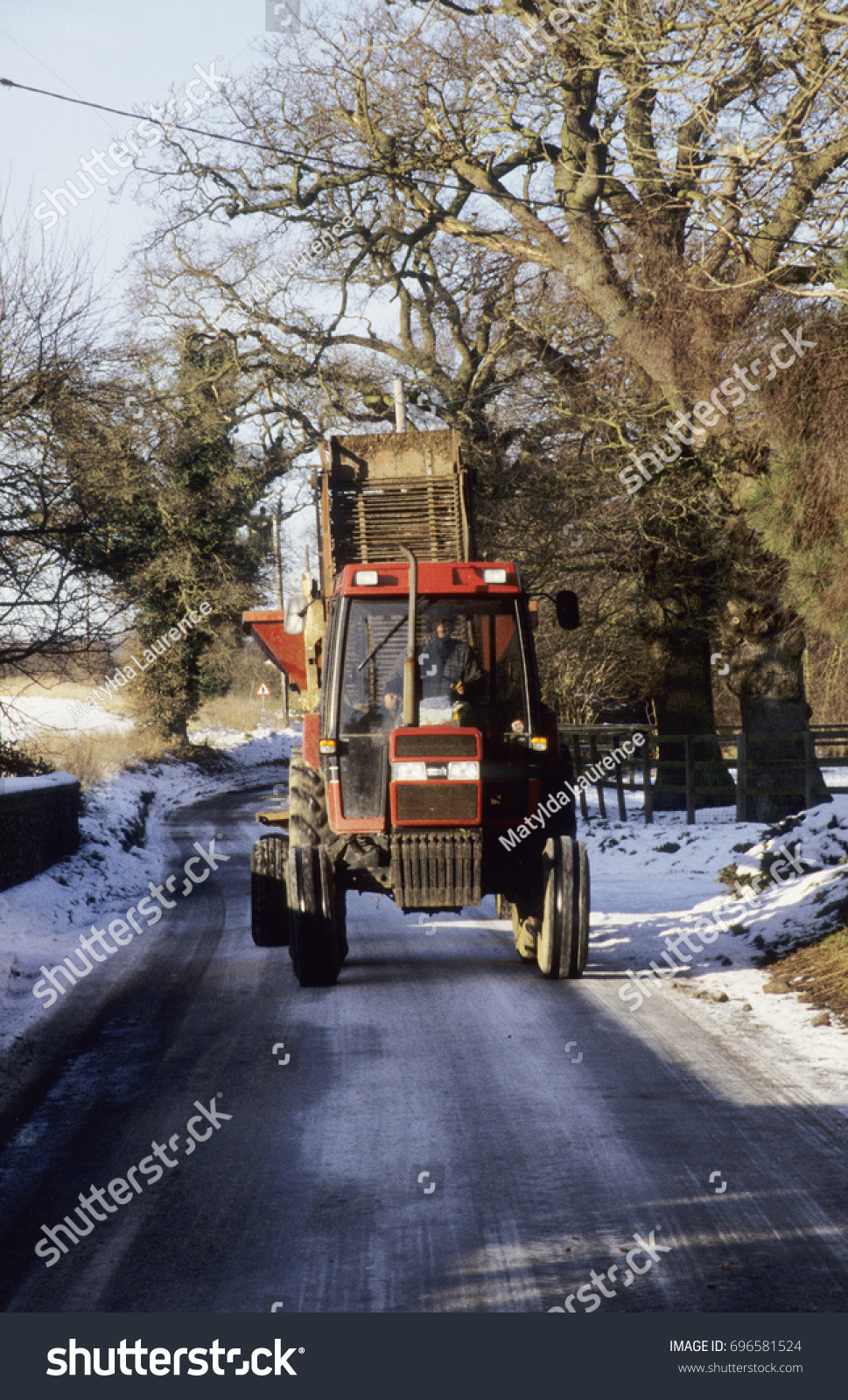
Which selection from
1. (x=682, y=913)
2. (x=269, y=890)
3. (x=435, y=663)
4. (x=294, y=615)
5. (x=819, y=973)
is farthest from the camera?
(x=682, y=913)

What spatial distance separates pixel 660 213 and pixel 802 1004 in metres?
9.44

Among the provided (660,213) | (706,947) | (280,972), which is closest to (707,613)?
(660,213)

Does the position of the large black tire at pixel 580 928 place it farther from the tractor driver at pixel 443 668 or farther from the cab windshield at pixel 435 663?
the tractor driver at pixel 443 668

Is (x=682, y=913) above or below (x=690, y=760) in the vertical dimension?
below

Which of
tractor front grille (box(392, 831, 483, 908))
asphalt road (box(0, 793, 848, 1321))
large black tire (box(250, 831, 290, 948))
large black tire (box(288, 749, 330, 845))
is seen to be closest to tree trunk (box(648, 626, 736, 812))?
large black tire (box(250, 831, 290, 948))

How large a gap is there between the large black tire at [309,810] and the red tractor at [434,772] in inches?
0.5

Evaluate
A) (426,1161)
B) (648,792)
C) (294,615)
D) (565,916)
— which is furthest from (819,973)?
(648,792)

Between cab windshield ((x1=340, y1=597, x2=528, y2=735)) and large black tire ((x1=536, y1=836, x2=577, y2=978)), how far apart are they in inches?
37.8

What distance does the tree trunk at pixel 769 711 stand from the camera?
643 inches

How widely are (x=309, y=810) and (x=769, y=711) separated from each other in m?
9.01

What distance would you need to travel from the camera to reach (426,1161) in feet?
17.1

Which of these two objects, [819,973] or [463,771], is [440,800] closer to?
[463,771]

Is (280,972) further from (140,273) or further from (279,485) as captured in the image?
(279,485)

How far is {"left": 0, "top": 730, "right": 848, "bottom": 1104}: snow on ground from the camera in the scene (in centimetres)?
745
